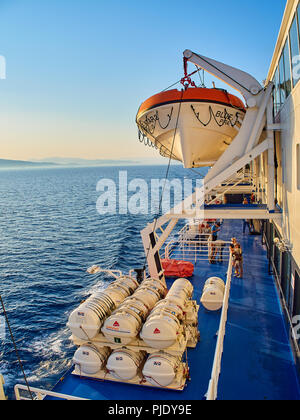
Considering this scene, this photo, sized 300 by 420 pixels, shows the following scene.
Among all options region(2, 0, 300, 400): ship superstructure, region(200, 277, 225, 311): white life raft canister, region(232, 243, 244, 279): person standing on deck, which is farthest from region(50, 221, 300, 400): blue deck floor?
region(232, 243, 244, 279): person standing on deck

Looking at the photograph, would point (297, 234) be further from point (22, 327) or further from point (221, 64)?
point (22, 327)

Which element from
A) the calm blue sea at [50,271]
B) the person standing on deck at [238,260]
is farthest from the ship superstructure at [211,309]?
the calm blue sea at [50,271]

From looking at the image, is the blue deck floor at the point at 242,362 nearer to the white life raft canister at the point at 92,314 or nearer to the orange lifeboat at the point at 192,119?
the white life raft canister at the point at 92,314

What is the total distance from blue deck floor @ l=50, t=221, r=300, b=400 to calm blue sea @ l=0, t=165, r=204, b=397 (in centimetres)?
341

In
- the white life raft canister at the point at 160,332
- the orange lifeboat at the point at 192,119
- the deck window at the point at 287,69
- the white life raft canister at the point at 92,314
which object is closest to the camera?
the white life raft canister at the point at 160,332

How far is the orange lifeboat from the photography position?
855cm

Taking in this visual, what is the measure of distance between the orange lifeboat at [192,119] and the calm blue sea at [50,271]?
6721 millimetres

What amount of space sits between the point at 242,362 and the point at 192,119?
5908 millimetres

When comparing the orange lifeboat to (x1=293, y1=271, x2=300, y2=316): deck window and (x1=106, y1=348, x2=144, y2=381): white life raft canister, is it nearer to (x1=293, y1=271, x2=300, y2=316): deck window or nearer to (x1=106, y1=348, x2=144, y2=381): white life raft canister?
(x1=293, y1=271, x2=300, y2=316): deck window

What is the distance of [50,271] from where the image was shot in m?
16.9

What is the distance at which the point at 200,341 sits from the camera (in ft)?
21.6

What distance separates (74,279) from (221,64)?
1154cm

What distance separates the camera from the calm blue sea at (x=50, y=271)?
917 cm
